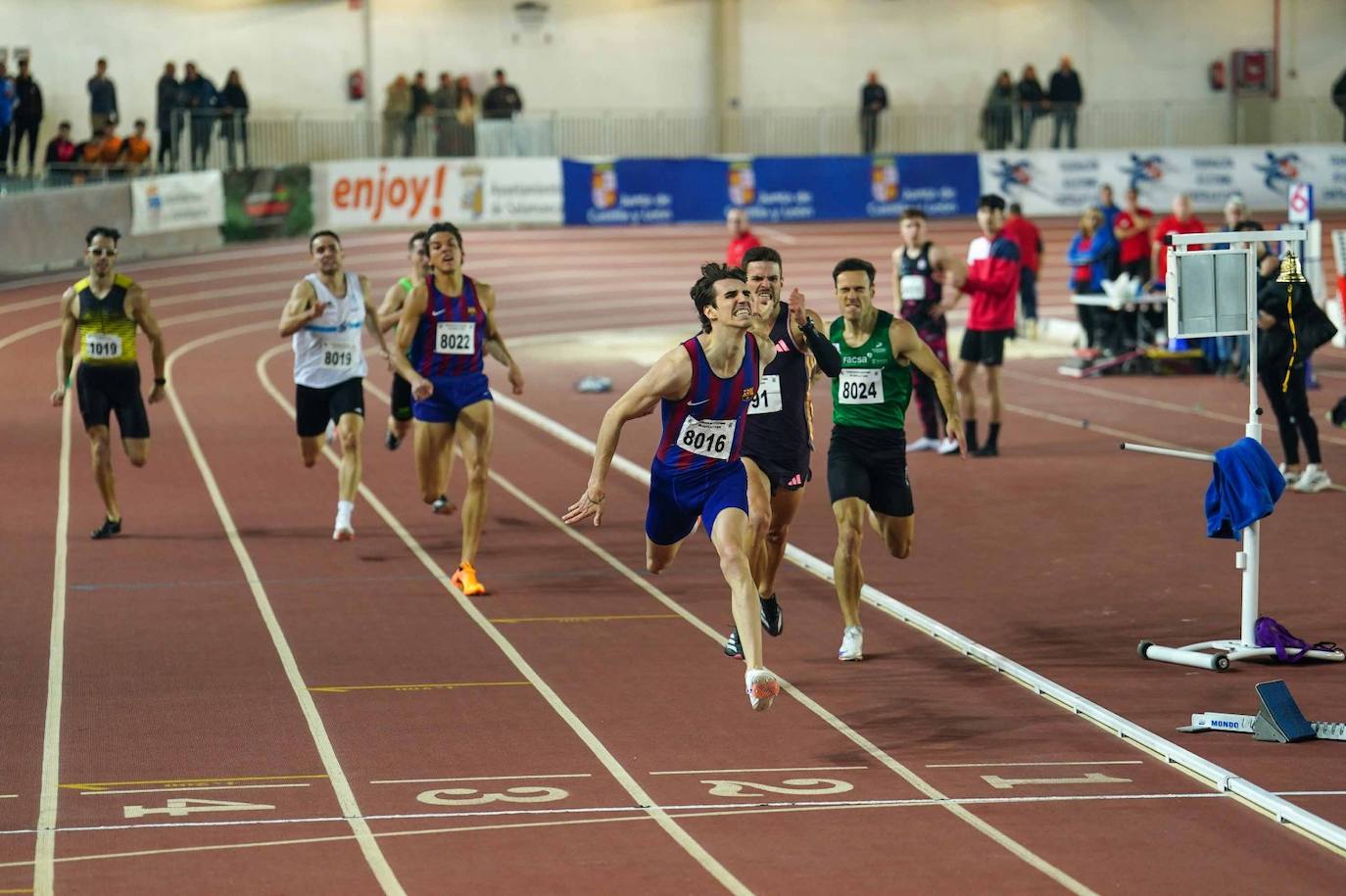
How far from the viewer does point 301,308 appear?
12.7 meters

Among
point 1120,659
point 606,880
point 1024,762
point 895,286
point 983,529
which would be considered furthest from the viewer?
point 895,286

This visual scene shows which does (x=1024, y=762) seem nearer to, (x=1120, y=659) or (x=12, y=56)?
(x=1120, y=659)

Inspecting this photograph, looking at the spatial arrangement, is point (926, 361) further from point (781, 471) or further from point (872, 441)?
point (781, 471)

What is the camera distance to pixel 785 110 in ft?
132

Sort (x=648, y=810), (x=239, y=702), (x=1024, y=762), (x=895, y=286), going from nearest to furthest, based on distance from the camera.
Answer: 1. (x=648, y=810)
2. (x=1024, y=762)
3. (x=239, y=702)
4. (x=895, y=286)

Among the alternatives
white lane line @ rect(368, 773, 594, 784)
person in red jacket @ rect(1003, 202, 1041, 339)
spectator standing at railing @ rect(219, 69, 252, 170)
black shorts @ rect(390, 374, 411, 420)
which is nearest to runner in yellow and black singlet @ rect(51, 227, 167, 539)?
black shorts @ rect(390, 374, 411, 420)

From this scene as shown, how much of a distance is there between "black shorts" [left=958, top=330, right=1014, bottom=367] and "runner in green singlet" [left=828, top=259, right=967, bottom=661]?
6.57m

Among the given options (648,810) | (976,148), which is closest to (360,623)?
(648,810)

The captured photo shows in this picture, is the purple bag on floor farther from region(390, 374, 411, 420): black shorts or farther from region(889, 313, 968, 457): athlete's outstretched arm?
region(390, 374, 411, 420): black shorts

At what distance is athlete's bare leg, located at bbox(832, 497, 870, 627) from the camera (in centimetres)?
937

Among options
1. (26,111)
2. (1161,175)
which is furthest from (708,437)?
(1161,175)

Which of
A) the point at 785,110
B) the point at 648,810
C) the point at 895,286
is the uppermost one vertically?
the point at 785,110

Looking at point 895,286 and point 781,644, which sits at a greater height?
point 895,286

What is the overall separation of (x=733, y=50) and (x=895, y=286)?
25.2 metres
